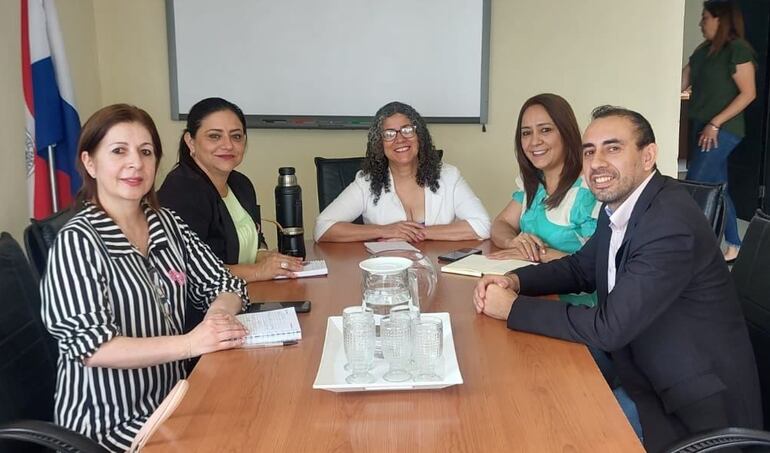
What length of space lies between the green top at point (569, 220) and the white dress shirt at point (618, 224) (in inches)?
23.3

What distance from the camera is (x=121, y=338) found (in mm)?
1465

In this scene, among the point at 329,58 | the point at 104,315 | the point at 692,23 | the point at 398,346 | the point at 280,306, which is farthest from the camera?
the point at 692,23

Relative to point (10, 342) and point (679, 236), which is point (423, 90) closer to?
point (679, 236)

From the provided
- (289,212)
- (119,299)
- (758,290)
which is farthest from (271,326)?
(758,290)

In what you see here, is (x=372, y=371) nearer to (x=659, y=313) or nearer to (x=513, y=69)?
(x=659, y=313)

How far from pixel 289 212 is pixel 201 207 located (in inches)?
12.6

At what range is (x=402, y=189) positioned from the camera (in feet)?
9.58

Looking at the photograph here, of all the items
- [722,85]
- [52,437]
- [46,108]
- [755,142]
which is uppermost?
[722,85]

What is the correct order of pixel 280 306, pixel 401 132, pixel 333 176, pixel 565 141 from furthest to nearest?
1. pixel 333 176
2. pixel 401 132
3. pixel 565 141
4. pixel 280 306

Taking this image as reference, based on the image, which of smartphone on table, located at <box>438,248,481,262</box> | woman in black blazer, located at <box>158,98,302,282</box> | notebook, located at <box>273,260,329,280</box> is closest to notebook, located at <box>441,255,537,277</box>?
smartphone on table, located at <box>438,248,481,262</box>

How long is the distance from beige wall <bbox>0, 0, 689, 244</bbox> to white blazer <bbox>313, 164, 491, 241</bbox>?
3.62 feet

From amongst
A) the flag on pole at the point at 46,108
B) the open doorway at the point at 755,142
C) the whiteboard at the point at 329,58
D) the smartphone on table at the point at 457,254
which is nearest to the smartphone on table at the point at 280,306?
the smartphone on table at the point at 457,254

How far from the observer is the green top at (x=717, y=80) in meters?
4.68

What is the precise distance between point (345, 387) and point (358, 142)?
2773 mm
